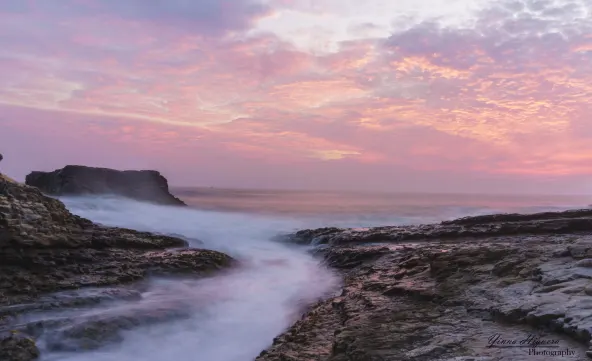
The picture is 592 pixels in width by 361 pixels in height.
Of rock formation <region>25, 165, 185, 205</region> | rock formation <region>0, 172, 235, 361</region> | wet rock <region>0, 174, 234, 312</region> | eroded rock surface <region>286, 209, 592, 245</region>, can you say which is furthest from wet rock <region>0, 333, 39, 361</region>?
rock formation <region>25, 165, 185, 205</region>

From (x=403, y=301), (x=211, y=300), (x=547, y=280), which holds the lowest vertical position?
(x=211, y=300)

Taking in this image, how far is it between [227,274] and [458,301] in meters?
8.36

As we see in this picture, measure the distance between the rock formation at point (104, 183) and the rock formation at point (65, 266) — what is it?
2545 centimetres

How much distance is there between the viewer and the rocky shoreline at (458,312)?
5.54 m

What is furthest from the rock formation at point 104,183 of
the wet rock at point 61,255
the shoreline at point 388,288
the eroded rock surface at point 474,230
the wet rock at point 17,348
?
the wet rock at point 17,348

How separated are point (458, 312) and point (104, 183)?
39.0m

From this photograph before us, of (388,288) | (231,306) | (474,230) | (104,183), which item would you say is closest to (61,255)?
(231,306)

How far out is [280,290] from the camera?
12695mm

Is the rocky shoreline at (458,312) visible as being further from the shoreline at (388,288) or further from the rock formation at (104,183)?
the rock formation at (104,183)

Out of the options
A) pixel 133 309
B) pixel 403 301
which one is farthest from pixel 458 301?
pixel 133 309

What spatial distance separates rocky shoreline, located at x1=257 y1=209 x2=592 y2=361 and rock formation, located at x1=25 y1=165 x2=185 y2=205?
3245cm

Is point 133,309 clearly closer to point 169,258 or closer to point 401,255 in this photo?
point 169,258

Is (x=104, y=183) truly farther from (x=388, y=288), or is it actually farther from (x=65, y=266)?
(x=388, y=288)

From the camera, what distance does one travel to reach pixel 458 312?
734 cm
